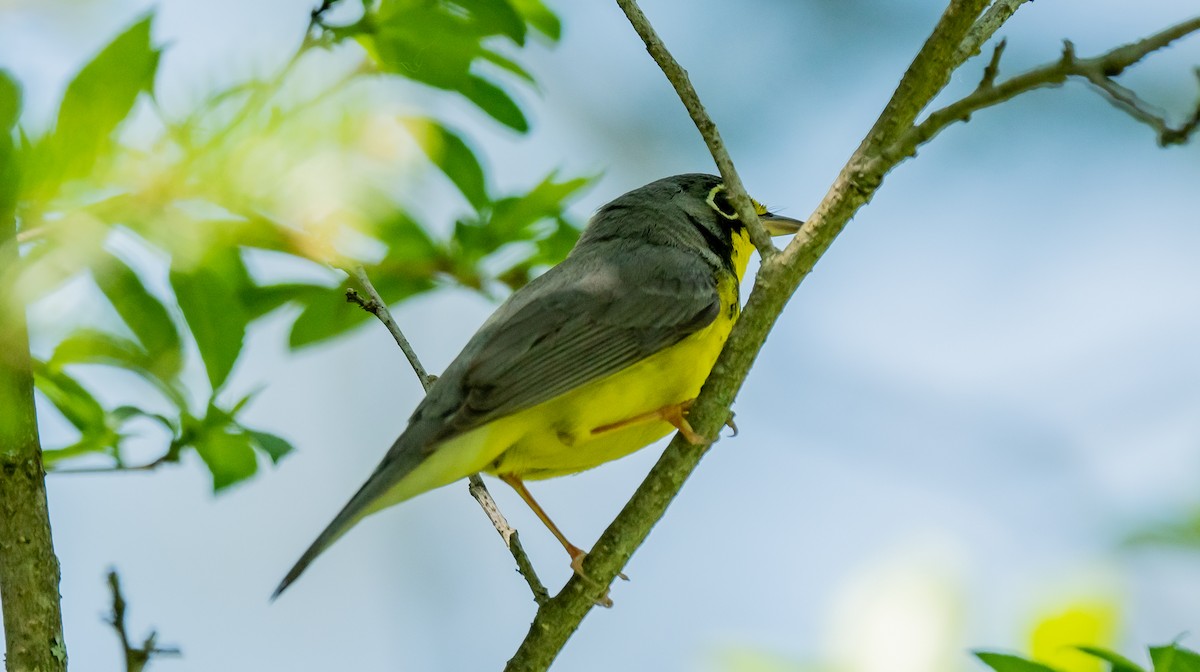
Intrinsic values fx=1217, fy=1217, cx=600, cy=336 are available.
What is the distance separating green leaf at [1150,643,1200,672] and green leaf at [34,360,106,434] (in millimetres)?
3007

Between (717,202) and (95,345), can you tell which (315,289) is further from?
(717,202)

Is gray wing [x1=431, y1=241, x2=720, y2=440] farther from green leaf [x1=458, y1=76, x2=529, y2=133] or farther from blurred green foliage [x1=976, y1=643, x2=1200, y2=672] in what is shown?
blurred green foliage [x1=976, y1=643, x2=1200, y2=672]

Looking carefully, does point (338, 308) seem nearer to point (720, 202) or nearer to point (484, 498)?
point (484, 498)

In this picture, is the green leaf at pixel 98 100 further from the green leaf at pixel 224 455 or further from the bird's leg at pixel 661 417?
the bird's leg at pixel 661 417

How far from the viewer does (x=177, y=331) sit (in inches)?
146

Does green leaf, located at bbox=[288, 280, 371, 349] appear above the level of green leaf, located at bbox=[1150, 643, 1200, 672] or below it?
above

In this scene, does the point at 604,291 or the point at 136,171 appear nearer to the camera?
the point at 136,171

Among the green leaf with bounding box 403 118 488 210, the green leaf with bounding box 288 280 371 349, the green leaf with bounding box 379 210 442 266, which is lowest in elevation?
the green leaf with bounding box 288 280 371 349

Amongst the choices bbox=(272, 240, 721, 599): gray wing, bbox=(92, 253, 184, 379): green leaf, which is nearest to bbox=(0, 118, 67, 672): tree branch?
bbox=(92, 253, 184, 379): green leaf

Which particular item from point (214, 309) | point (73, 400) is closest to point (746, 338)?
point (214, 309)

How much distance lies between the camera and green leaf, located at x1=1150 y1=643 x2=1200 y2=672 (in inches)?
98.1

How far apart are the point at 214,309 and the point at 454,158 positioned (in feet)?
3.60

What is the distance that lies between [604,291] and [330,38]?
6.21 ft

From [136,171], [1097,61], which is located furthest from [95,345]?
[1097,61]
